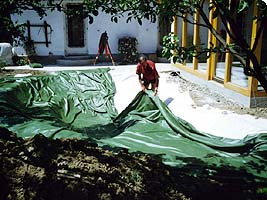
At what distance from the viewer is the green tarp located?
18.3 ft

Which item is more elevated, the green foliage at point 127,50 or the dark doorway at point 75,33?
the dark doorway at point 75,33

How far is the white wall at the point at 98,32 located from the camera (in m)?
18.4

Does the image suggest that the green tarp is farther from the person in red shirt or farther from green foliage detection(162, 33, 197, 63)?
green foliage detection(162, 33, 197, 63)

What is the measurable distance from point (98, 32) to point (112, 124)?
457 inches

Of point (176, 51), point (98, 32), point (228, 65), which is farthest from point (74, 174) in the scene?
point (98, 32)

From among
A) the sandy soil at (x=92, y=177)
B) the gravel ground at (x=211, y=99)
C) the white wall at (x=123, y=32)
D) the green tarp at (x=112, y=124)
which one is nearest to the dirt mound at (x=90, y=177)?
the sandy soil at (x=92, y=177)

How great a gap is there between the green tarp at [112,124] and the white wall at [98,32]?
7274mm

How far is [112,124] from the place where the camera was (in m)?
8.01

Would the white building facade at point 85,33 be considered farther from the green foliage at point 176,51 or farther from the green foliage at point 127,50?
the green foliage at point 176,51

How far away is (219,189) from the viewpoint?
4.40m

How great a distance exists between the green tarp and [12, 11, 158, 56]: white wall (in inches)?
286

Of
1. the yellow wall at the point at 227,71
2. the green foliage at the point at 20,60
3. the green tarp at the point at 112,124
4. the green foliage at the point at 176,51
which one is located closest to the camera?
the green foliage at the point at 176,51

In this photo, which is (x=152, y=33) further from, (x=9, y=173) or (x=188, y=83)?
(x=9, y=173)

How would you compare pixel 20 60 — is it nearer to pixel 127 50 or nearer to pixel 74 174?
pixel 127 50
